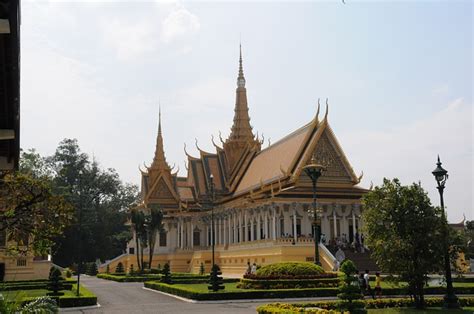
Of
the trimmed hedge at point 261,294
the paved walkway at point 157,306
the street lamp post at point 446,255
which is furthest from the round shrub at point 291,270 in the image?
the street lamp post at point 446,255

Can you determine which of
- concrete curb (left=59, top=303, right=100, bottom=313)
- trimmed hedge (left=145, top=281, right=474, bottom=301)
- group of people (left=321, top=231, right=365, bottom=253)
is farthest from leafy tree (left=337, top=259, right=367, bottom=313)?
group of people (left=321, top=231, right=365, bottom=253)

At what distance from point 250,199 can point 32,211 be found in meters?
31.0

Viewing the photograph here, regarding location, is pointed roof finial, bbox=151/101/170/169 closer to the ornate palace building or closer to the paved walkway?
the ornate palace building

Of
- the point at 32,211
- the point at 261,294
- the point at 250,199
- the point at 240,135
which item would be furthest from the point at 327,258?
the point at 240,135

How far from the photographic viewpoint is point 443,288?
79.7ft

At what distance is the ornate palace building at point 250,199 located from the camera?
43.0 metres

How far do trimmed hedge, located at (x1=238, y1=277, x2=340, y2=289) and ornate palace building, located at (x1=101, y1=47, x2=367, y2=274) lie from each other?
789 cm

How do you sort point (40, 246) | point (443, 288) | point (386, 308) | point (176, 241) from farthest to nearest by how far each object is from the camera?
1. point (176, 241)
2. point (443, 288)
3. point (386, 308)
4. point (40, 246)

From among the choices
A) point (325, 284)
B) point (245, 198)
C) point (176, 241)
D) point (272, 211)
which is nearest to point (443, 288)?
point (325, 284)

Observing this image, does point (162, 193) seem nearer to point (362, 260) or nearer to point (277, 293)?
point (362, 260)

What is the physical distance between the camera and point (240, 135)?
6262 centimetres

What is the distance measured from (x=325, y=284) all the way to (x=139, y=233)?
1048 inches

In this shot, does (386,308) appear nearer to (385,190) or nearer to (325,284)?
(385,190)

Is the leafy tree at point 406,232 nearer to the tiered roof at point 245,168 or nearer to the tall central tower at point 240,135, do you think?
the tiered roof at point 245,168
